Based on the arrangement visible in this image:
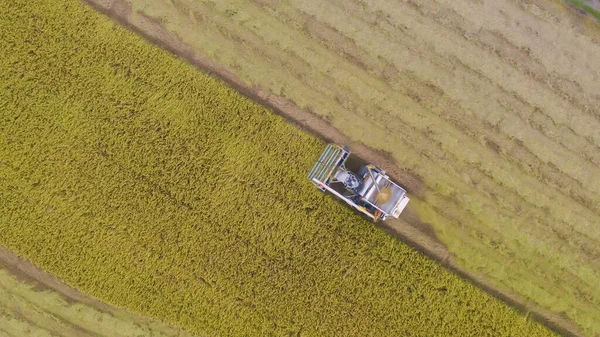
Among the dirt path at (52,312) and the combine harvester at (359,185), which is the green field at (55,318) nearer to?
the dirt path at (52,312)

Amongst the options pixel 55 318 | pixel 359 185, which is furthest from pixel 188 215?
pixel 359 185

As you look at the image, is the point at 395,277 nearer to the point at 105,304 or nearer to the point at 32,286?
the point at 105,304

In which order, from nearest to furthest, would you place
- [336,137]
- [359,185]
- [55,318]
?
[359,185]
[55,318]
[336,137]

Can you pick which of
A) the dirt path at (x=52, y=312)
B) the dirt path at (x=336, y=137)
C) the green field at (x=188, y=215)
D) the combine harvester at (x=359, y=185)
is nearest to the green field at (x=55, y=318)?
the dirt path at (x=52, y=312)

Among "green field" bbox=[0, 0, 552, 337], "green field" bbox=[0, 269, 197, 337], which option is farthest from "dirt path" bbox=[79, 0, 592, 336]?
"green field" bbox=[0, 269, 197, 337]

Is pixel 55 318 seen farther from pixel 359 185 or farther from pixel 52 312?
pixel 359 185

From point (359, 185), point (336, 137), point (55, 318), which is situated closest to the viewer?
point (359, 185)
